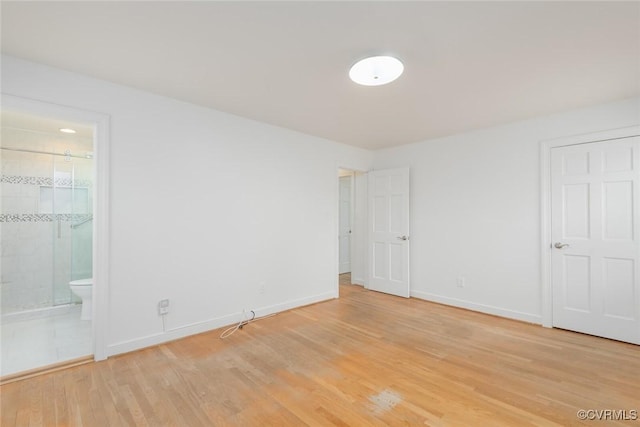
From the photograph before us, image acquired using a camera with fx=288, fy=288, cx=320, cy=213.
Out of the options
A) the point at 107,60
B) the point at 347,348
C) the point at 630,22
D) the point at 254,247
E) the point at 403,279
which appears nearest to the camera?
the point at 630,22

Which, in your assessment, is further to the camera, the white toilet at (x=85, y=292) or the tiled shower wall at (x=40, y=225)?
the tiled shower wall at (x=40, y=225)

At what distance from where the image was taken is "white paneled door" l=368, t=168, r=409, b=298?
4.46 m

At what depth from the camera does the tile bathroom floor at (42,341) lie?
7.83 feet

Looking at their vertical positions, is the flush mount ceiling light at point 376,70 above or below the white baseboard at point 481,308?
above

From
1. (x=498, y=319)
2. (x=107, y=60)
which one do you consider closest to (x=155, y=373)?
(x=107, y=60)

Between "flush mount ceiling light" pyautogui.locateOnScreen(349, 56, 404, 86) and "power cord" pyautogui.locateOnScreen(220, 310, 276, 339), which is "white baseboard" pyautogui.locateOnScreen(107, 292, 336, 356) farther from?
"flush mount ceiling light" pyautogui.locateOnScreen(349, 56, 404, 86)

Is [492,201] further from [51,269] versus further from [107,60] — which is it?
[51,269]

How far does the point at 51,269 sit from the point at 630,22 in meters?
6.05

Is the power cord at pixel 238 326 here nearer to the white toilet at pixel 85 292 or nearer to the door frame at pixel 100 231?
the door frame at pixel 100 231

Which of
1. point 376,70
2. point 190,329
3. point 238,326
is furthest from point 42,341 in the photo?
point 376,70

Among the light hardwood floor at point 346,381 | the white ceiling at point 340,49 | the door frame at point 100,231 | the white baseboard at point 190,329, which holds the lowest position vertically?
the light hardwood floor at point 346,381

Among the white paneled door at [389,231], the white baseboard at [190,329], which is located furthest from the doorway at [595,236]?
the white baseboard at [190,329]

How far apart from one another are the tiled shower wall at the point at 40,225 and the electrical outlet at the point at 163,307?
83.9 inches

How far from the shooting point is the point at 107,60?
2.17 metres
